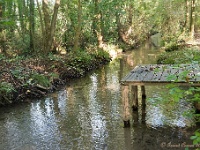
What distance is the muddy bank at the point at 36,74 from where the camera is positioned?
10.4 m

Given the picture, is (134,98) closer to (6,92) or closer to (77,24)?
(6,92)

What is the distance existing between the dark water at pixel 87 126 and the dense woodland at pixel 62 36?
56.1 inches

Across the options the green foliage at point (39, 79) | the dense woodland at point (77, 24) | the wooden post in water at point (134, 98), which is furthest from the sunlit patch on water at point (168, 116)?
the dense woodland at point (77, 24)

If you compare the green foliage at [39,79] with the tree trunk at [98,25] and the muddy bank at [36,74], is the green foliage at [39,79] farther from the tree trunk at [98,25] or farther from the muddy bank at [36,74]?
the tree trunk at [98,25]

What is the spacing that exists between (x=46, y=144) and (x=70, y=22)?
57.2 feet

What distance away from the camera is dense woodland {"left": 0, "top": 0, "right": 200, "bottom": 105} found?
1148 cm

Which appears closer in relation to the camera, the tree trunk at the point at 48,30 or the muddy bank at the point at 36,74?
the muddy bank at the point at 36,74

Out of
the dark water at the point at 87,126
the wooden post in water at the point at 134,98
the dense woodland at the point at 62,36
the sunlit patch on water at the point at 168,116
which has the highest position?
the dense woodland at the point at 62,36

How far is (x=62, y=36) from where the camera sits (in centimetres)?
2159

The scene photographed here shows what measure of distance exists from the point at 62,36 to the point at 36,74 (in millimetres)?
10333

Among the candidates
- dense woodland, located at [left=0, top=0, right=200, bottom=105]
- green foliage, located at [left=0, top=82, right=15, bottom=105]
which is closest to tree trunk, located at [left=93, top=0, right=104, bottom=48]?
dense woodland, located at [left=0, top=0, right=200, bottom=105]

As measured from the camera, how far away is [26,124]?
27.0 feet

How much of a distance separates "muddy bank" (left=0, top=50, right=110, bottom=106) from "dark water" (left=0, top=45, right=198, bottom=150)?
553 mm

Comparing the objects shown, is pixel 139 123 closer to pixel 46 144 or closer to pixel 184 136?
Result: pixel 184 136
